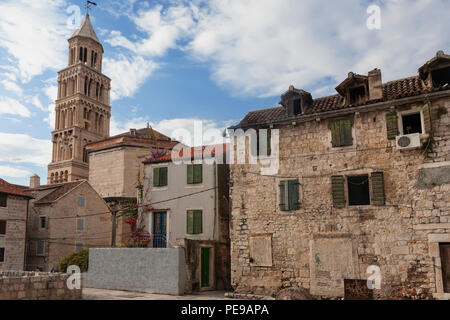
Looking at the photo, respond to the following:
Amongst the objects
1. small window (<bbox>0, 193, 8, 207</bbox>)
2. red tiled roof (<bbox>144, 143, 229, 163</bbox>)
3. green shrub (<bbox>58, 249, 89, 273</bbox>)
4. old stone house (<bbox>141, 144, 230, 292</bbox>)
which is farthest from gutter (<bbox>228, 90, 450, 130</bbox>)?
small window (<bbox>0, 193, 8, 207</bbox>)

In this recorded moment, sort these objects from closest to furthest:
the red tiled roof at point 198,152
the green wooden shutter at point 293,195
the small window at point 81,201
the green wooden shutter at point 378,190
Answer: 1. the green wooden shutter at point 378,190
2. the green wooden shutter at point 293,195
3. the red tiled roof at point 198,152
4. the small window at point 81,201

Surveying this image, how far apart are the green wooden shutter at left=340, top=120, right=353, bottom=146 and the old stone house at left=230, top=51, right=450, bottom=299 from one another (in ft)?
0.14

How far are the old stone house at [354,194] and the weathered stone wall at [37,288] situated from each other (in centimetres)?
781

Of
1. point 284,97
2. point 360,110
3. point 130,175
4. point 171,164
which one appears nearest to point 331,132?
point 360,110

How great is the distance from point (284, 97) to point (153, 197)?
10.7 meters

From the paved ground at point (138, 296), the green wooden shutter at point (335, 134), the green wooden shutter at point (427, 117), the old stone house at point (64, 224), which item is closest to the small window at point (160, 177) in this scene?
the paved ground at point (138, 296)

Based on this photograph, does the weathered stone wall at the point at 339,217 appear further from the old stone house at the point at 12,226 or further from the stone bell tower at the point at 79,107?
the stone bell tower at the point at 79,107

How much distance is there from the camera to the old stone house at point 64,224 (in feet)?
116

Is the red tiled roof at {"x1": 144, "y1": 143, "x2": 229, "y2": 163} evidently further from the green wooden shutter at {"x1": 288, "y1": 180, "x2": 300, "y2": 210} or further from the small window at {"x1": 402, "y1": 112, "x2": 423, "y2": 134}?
the small window at {"x1": 402, "y1": 112, "x2": 423, "y2": 134}

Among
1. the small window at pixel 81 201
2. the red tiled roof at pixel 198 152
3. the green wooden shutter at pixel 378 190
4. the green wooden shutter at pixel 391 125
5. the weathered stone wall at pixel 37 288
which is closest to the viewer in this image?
the weathered stone wall at pixel 37 288

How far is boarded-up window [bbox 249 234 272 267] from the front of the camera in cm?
1875

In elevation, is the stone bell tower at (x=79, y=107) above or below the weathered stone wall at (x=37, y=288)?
above

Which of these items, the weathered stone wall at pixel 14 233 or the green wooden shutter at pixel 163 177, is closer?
the green wooden shutter at pixel 163 177

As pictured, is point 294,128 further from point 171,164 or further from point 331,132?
point 171,164
